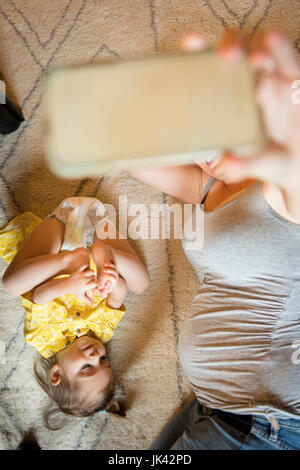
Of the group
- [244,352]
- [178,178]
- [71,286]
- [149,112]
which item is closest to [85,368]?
[71,286]

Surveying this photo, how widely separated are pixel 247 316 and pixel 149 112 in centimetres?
44

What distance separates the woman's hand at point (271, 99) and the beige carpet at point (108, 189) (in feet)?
1.77

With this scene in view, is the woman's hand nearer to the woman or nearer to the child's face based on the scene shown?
the woman

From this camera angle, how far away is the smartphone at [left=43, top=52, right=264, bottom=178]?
13.6 inches

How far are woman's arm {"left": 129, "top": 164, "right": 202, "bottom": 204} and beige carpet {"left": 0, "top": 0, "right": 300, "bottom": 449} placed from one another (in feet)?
0.56

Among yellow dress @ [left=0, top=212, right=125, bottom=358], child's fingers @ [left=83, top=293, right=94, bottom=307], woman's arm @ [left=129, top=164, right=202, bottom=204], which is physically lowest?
yellow dress @ [left=0, top=212, right=125, bottom=358]

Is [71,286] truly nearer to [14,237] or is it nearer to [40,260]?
[40,260]

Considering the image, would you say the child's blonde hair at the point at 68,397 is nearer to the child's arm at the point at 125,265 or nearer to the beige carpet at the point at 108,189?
the beige carpet at the point at 108,189

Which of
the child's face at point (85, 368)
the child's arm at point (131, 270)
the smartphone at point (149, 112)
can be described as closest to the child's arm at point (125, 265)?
the child's arm at point (131, 270)

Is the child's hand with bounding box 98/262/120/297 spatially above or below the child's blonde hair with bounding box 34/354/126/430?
above

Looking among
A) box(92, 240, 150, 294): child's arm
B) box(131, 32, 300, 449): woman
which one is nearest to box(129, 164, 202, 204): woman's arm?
box(131, 32, 300, 449): woman

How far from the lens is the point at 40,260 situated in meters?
0.74

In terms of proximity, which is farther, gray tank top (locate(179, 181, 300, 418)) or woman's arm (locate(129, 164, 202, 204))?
woman's arm (locate(129, 164, 202, 204))

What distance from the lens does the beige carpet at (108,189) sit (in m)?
0.85
